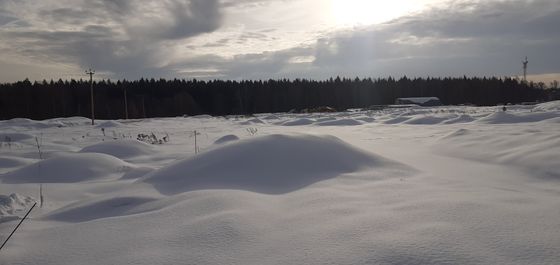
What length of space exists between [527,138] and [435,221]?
5.62 metres

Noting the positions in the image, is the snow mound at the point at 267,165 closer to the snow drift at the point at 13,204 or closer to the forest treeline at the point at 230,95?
the snow drift at the point at 13,204

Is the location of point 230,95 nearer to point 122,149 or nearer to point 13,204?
point 122,149

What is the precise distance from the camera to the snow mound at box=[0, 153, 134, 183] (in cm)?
546

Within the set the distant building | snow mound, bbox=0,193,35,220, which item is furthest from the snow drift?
the distant building

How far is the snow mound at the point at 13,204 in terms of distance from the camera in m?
3.48

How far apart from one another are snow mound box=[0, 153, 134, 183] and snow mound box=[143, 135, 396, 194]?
1.33 m

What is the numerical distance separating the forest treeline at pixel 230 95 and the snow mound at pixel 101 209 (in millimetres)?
48948

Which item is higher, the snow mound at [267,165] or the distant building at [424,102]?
the distant building at [424,102]

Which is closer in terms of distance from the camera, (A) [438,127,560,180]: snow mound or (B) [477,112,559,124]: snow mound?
(A) [438,127,560,180]: snow mound

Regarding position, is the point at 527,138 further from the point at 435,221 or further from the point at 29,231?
the point at 29,231

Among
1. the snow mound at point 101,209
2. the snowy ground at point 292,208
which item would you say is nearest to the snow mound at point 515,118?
the snowy ground at point 292,208

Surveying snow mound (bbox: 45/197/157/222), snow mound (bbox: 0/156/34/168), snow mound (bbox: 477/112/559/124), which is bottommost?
snow mound (bbox: 45/197/157/222)

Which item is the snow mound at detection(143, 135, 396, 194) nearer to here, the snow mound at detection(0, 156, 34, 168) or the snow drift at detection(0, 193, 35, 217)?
the snow drift at detection(0, 193, 35, 217)

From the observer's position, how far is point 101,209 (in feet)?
11.6
